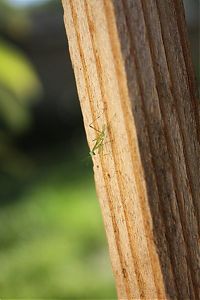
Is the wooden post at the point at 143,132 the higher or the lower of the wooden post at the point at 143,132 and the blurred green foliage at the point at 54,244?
the higher

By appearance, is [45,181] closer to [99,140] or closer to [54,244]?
[54,244]

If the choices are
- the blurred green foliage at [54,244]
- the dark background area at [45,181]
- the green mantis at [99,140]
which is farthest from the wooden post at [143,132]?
the blurred green foliage at [54,244]

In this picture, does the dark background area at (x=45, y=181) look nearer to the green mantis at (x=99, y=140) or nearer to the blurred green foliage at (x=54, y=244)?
the blurred green foliage at (x=54, y=244)

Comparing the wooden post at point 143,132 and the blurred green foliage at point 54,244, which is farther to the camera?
the blurred green foliage at point 54,244

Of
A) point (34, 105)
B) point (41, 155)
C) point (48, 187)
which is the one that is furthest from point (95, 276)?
point (34, 105)

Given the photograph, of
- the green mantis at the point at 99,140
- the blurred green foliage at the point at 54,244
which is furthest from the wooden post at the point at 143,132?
the blurred green foliage at the point at 54,244

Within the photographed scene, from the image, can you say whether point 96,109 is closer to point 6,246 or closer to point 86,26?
point 86,26
